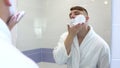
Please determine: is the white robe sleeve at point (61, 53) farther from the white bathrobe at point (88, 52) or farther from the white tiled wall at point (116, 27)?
the white tiled wall at point (116, 27)

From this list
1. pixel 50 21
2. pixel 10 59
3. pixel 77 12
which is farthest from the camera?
pixel 50 21

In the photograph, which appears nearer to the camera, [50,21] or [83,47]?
[83,47]

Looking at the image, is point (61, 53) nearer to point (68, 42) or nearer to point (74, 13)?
point (68, 42)

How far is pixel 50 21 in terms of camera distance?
1280 millimetres

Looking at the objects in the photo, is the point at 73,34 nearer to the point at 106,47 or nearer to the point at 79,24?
the point at 79,24

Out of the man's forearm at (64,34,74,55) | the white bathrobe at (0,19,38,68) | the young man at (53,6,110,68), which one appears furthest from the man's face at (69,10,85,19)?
the white bathrobe at (0,19,38,68)

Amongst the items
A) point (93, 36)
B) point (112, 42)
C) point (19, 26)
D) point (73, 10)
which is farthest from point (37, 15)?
point (112, 42)

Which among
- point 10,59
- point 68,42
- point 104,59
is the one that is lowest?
point 104,59

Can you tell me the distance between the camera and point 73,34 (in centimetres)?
118

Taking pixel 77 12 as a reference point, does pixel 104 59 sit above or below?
below

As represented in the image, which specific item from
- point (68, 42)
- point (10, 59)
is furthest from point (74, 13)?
point (10, 59)

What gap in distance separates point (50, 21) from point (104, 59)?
41 centimetres

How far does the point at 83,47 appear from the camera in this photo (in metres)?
1.18

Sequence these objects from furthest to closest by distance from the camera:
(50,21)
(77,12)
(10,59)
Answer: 1. (50,21)
2. (77,12)
3. (10,59)
